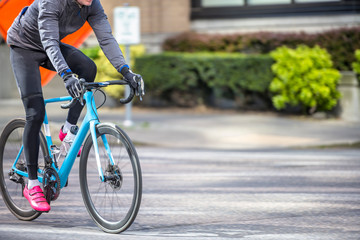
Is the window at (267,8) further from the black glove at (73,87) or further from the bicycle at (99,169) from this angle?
the black glove at (73,87)

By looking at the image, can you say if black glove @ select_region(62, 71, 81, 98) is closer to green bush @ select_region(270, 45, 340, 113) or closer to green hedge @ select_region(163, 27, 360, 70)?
green bush @ select_region(270, 45, 340, 113)

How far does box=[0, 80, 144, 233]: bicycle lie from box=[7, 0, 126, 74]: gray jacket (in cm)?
34

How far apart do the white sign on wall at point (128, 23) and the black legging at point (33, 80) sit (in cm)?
752

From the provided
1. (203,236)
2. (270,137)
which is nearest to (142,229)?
(203,236)

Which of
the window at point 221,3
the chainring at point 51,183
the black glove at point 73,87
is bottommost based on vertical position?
the chainring at point 51,183

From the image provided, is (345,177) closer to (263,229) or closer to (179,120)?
(263,229)

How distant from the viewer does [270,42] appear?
51.4ft

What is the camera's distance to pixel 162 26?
17.7 metres

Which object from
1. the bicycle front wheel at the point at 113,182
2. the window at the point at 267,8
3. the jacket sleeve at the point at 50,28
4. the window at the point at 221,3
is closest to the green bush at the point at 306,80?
the window at the point at 267,8

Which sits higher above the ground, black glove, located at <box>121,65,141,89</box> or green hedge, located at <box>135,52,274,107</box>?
black glove, located at <box>121,65,141,89</box>

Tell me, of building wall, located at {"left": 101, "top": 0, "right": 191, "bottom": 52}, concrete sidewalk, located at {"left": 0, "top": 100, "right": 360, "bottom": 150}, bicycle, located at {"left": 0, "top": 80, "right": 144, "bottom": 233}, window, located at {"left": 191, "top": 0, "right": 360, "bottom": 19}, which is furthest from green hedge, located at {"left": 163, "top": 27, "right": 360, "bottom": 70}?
bicycle, located at {"left": 0, "top": 80, "right": 144, "bottom": 233}

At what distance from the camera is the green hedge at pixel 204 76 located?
14.7 metres

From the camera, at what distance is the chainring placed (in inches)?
213

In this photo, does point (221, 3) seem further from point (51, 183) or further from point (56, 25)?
point (56, 25)
